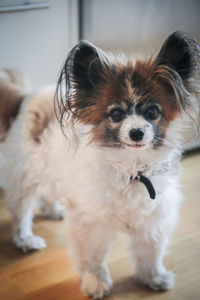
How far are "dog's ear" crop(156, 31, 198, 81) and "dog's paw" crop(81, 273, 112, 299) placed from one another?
948 mm

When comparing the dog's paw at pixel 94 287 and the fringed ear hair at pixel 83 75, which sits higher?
the fringed ear hair at pixel 83 75

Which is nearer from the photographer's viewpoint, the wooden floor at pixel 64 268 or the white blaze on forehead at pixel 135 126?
the white blaze on forehead at pixel 135 126

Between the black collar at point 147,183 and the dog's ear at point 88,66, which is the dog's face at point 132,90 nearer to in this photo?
the dog's ear at point 88,66

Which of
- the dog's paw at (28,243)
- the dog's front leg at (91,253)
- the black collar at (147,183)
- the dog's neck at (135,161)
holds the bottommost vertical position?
the dog's paw at (28,243)

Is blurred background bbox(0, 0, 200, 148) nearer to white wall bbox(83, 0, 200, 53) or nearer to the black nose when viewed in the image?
white wall bbox(83, 0, 200, 53)

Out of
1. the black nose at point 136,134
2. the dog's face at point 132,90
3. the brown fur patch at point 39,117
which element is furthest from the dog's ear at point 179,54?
the brown fur patch at point 39,117

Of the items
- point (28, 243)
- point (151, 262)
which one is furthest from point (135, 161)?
point (28, 243)

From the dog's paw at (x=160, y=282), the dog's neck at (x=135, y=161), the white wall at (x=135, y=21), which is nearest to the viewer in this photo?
the dog's neck at (x=135, y=161)

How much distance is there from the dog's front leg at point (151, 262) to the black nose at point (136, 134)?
56 centimetres

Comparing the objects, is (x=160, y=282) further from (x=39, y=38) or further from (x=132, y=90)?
(x=39, y=38)

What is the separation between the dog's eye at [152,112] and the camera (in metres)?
1.69

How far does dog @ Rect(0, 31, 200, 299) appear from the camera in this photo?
1701 millimetres

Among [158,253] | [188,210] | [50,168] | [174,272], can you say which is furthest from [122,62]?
[188,210]

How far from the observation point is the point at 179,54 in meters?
1.71
